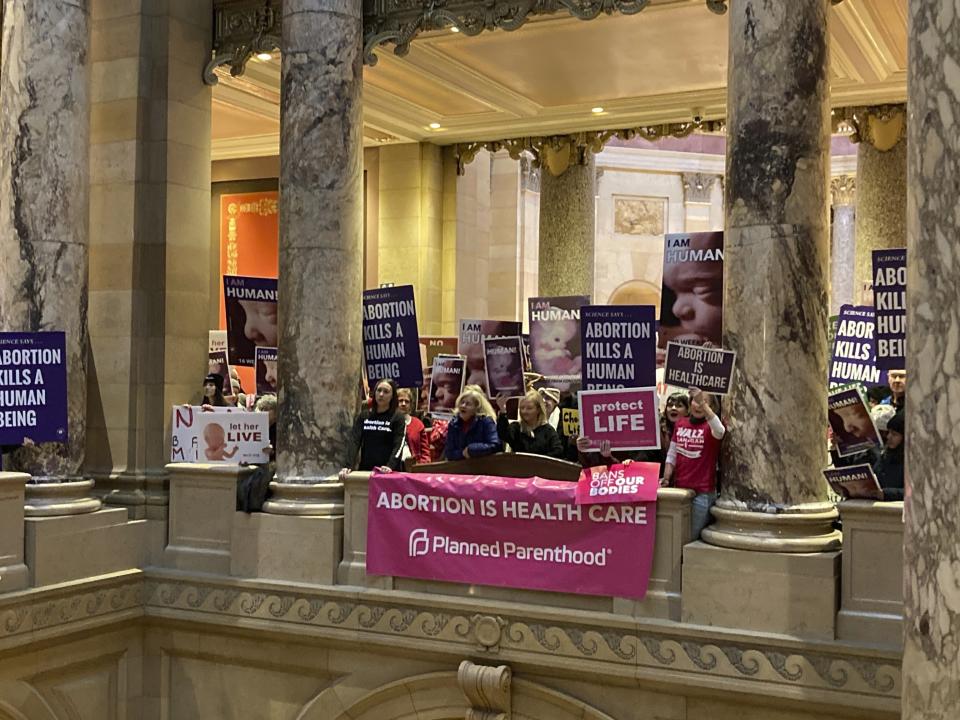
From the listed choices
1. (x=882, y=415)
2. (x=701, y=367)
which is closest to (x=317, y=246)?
(x=701, y=367)

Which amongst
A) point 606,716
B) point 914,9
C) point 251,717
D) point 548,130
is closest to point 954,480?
point 914,9

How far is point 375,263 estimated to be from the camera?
18.7 meters

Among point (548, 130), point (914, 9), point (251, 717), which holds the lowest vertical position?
point (251, 717)

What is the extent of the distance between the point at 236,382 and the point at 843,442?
281 inches

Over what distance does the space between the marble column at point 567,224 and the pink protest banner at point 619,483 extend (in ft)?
30.2

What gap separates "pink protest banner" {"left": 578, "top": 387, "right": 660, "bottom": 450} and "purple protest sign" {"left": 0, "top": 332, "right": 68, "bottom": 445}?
4.60 metres

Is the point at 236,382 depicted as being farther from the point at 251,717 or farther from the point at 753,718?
the point at 753,718

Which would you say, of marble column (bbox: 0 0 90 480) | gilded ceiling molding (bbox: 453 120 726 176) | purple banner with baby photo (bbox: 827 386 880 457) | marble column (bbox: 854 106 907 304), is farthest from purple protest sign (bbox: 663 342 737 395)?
gilded ceiling molding (bbox: 453 120 726 176)

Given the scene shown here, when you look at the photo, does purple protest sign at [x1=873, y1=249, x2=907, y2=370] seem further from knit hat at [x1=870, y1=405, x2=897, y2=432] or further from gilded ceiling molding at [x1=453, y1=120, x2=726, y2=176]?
gilded ceiling molding at [x1=453, y1=120, x2=726, y2=176]

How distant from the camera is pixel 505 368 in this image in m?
11.4

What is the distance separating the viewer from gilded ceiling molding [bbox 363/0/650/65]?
444 inches

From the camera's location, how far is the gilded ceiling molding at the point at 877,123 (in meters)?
16.3

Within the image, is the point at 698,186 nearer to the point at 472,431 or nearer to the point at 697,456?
the point at 472,431

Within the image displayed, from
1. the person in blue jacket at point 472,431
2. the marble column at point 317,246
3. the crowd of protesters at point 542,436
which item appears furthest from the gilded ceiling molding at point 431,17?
the person in blue jacket at point 472,431
